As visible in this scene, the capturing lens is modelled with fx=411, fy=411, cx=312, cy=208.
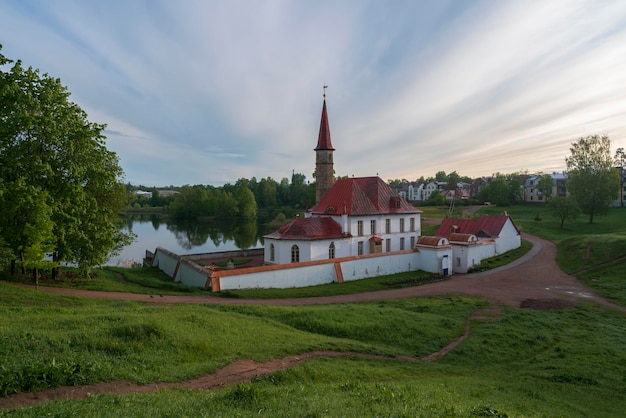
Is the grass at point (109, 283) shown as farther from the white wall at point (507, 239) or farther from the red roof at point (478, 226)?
the white wall at point (507, 239)

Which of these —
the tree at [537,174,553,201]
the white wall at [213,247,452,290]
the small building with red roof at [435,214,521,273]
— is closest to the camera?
the white wall at [213,247,452,290]

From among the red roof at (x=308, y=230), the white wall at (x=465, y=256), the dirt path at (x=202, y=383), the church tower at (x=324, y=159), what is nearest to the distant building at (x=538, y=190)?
the white wall at (x=465, y=256)

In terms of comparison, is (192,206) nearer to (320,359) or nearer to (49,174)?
(49,174)

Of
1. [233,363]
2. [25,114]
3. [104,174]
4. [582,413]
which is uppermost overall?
[25,114]

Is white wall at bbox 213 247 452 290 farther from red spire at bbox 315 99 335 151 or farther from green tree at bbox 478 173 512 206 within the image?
green tree at bbox 478 173 512 206

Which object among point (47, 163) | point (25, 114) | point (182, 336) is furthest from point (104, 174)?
point (182, 336)

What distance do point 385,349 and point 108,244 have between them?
15.2 meters

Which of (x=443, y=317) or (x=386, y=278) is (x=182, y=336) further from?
(x=386, y=278)

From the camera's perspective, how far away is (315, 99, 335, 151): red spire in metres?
39.6

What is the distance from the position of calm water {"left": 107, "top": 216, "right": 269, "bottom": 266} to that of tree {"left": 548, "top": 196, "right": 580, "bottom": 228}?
38.6 meters

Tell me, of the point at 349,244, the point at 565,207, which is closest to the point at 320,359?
the point at 349,244

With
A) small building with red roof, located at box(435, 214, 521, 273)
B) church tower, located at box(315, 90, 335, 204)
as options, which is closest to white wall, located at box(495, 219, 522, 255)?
small building with red roof, located at box(435, 214, 521, 273)

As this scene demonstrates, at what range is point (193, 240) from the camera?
59.7 meters

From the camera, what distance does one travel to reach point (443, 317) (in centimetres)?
1822
